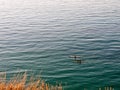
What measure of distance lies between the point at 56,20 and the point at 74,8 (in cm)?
1214

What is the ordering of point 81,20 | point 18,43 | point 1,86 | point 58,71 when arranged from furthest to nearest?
point 81,20, point 18,43, point 58,71, point 1,86

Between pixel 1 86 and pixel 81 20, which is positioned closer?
pixel 1 86

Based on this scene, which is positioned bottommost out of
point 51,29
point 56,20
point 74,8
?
point 51,29

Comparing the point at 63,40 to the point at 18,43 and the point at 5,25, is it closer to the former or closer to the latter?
the point at 18,43

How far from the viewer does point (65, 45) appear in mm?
29875

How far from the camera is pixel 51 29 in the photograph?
127ft

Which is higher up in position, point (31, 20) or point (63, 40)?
point (31, 20)

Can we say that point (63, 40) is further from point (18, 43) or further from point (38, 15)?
point (38, 15)

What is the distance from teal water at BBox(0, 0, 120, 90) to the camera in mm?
21625

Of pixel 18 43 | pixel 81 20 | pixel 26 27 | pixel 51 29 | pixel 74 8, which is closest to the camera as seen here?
pixel 18 43

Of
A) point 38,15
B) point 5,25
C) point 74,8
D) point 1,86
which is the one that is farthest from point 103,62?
point 74,8

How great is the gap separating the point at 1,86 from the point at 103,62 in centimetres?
1385

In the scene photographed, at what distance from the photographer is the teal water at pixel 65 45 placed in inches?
851

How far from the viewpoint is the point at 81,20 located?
44031mm
